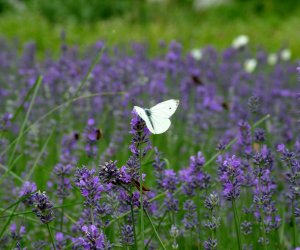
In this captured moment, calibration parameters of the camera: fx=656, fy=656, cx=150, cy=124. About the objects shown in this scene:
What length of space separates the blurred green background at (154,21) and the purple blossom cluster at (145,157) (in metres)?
3.92

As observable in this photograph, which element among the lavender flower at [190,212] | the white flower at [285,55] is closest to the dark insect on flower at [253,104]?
the lavender flower at [190,212]

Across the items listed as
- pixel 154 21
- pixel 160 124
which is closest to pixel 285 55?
pixel 160 124

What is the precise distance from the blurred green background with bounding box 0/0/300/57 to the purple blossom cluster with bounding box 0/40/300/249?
12.9 ft

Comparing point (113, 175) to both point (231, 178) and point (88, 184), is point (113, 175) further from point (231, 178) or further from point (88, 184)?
point (231, 178)

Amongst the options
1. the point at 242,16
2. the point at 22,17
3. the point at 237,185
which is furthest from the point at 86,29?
the point at 237,185

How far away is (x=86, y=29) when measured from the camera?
12312 millimetres

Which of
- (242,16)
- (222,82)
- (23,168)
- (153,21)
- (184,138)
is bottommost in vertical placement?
(23,168)

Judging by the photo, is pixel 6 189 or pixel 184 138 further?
pixel 184 138

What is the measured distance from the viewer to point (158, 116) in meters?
1.78

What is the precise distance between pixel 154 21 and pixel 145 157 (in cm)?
1093

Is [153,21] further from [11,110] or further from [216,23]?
[11,110]

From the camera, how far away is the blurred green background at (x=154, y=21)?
11.1 meters

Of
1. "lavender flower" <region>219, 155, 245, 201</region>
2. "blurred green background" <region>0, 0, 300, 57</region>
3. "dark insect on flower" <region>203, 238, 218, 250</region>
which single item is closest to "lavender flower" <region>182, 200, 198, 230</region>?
"dark insect on flower" <region>203, 238, 218, 250</region>

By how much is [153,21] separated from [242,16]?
2.55 meters
